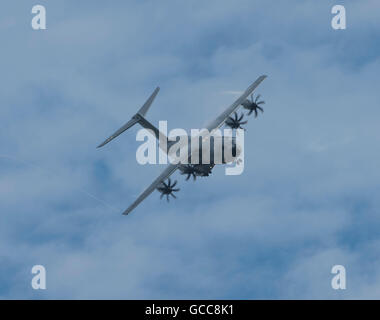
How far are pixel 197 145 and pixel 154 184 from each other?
26.5 ft

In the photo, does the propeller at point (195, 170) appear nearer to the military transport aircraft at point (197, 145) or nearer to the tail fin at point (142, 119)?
the military transport aircraft at point (197, 145)

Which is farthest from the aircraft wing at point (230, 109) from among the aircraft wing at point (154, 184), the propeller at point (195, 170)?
the aircraft wing at point (154, 184)

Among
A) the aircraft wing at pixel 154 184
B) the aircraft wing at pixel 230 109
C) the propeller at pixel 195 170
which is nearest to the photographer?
the aircraft wing at pixel 154 184

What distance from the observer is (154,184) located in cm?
11312

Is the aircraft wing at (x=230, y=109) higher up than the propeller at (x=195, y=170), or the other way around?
the aircraft wing at (x=230, y=109)

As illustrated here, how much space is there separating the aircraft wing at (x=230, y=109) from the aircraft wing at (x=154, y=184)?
10.1 meters

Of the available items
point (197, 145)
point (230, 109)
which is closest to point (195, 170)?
point (197, 145)

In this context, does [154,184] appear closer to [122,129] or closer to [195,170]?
[195,170]

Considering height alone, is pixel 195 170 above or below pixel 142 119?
below

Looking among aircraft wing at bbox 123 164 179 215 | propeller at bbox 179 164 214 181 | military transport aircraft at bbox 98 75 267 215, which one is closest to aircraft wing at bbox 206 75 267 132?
military transport aircraft at bbox 98 75 267 215

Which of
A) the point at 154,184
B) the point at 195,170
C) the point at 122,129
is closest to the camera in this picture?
the point at 154,184

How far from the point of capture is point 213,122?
12350 cm

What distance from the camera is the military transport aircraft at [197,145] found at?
114 metres
